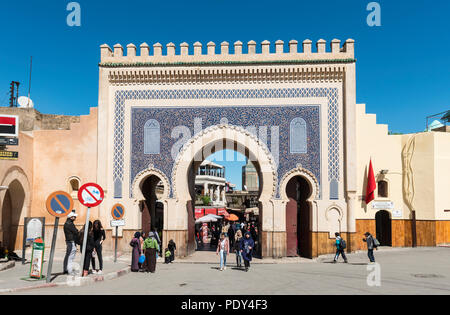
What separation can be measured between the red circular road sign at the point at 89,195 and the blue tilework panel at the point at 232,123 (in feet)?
24.5

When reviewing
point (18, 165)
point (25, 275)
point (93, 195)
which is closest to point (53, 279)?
point (25, 275)

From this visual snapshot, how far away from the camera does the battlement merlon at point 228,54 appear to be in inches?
645

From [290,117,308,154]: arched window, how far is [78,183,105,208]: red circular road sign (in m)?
9.15

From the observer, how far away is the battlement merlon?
16391mm

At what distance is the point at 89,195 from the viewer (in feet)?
29.3

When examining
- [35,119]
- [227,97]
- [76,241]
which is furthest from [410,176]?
[35,119]

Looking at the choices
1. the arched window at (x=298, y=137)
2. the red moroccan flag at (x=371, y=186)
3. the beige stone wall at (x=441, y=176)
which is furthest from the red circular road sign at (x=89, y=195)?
the beige stone wall at (x=441, y=176)

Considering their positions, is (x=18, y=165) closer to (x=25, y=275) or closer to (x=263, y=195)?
(x=25, y=275)

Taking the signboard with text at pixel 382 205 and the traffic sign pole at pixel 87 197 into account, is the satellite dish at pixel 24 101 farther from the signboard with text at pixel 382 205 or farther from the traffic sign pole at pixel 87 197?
the signboard with text at pixel 382 205

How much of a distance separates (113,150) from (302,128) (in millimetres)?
7840

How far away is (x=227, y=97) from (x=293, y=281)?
9063 mm

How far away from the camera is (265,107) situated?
16.5m

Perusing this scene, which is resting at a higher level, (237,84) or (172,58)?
(172,58)

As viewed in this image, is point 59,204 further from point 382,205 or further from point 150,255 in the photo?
point 382,205
